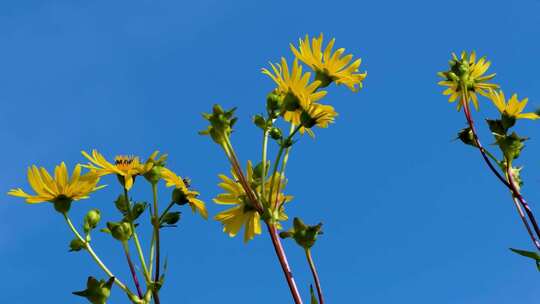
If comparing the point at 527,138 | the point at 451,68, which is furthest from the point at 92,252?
the point at 451,68

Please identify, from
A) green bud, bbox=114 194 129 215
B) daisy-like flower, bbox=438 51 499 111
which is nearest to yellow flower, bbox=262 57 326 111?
green bud, bbox=114 194 129 215

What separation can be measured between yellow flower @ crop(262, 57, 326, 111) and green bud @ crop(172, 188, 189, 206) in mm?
582

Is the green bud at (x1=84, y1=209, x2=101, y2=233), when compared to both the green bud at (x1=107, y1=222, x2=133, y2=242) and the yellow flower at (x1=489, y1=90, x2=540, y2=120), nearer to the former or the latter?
the green bud at (x1=107, y1=222, x2=133, y2=242)

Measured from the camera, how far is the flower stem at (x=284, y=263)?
6.45 ft

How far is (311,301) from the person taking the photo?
205 centimetres

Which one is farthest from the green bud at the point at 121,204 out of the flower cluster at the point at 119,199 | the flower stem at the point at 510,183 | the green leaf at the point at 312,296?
the flower stem at the point at 510,183

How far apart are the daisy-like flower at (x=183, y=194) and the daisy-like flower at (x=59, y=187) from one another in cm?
30

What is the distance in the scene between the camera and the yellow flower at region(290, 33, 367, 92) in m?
2.68

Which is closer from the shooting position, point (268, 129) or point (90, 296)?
point (90, 296)

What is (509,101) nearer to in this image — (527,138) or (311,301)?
(527,138)

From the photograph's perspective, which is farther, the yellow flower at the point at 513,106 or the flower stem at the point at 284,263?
the yellow flower at the point at 513,106

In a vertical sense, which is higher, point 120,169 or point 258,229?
point 120,169

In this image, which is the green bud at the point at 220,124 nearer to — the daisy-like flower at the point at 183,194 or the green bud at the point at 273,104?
the green bud at the point at 273,104

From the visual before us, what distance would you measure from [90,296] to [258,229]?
0.79m
